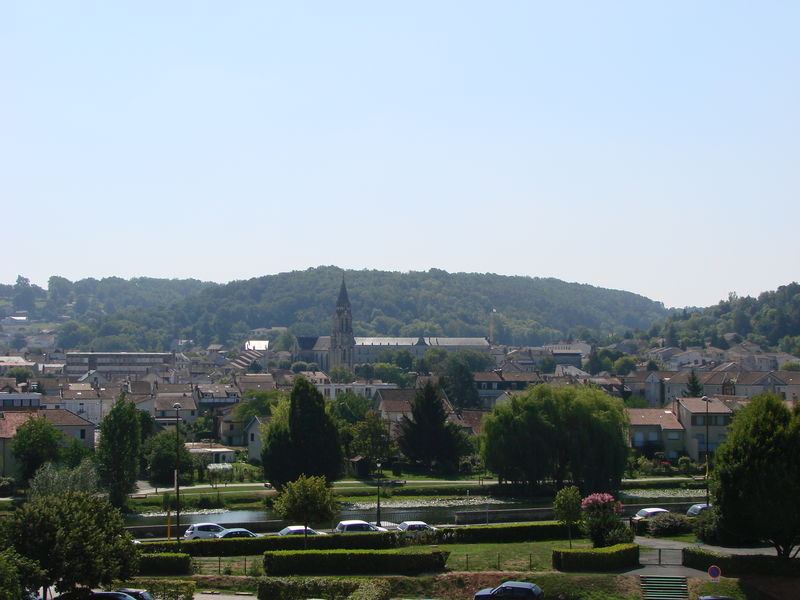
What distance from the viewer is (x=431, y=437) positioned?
2530 inches

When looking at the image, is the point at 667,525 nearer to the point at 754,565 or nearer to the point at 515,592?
the point at 754,565

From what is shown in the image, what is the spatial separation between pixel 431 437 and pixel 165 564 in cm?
3515

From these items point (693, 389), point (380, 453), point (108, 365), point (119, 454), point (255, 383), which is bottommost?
point (380, 453)

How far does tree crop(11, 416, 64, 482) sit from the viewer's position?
53125 millimetres

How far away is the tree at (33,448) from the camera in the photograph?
53125 mm

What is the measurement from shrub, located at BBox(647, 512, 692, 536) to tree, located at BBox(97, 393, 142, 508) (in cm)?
2579

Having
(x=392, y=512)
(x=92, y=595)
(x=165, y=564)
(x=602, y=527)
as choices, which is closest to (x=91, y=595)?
(x=92, y=595)

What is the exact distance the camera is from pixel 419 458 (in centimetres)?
6469

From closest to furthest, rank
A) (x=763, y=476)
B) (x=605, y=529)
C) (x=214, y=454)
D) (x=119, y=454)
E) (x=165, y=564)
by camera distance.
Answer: (x=763, y=476)
(x=165, y=564)
(x=605, y=529)
(x=119, y=454)
(x=214, y=454)

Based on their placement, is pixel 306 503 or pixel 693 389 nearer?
pixel 306 503

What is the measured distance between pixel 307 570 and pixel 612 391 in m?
80.8

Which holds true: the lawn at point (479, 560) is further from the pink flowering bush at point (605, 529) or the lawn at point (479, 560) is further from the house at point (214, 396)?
the house at point (214, 396)

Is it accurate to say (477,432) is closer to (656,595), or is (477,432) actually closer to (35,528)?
(656,595)

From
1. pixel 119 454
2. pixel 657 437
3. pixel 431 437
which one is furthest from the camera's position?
pixel 657 437
